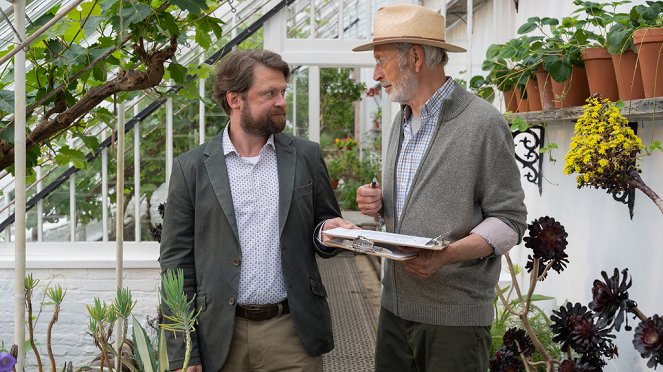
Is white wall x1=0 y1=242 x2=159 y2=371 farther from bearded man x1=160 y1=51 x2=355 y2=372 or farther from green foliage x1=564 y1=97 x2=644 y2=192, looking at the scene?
green foliage x1=564 y1=97 x2=644 y2=192

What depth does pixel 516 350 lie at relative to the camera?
2.26 metres

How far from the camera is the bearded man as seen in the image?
1.93 meters

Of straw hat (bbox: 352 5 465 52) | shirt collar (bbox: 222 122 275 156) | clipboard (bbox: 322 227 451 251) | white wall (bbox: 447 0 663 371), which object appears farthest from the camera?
white wall (bbox: 447 0 663 371)

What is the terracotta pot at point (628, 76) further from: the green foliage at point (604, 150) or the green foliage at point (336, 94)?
the green foliage at point (336, 94)

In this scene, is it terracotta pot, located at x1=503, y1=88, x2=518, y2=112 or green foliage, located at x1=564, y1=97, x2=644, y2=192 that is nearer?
green foliage, located at x1=564, y1=97, x2=644, y2=192

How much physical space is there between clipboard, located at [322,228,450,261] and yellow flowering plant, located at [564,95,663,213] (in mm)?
391

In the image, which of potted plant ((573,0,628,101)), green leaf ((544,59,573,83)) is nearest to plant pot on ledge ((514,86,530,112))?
green leaf ((544,59,573,83))

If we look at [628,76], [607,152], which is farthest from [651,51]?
[607,152]

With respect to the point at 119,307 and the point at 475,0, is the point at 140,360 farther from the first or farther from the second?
the point at 475,0

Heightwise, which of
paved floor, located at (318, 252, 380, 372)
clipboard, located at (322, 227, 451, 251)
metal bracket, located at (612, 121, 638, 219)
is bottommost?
paved floor, located at (318, 252, 380, 372)

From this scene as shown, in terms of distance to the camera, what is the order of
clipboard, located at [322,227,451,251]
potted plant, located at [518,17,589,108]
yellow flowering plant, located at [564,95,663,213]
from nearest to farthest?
1. clipboard, located at [322,227,451,251]
2. yellow flowering plant, located at [564,95,663,213]
3. potted plant, located at [518,17,589,108]

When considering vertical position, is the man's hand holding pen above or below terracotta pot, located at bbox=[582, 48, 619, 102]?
below

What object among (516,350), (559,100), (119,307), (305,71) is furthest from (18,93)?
(305,71)

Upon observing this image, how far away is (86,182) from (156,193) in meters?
0.38
